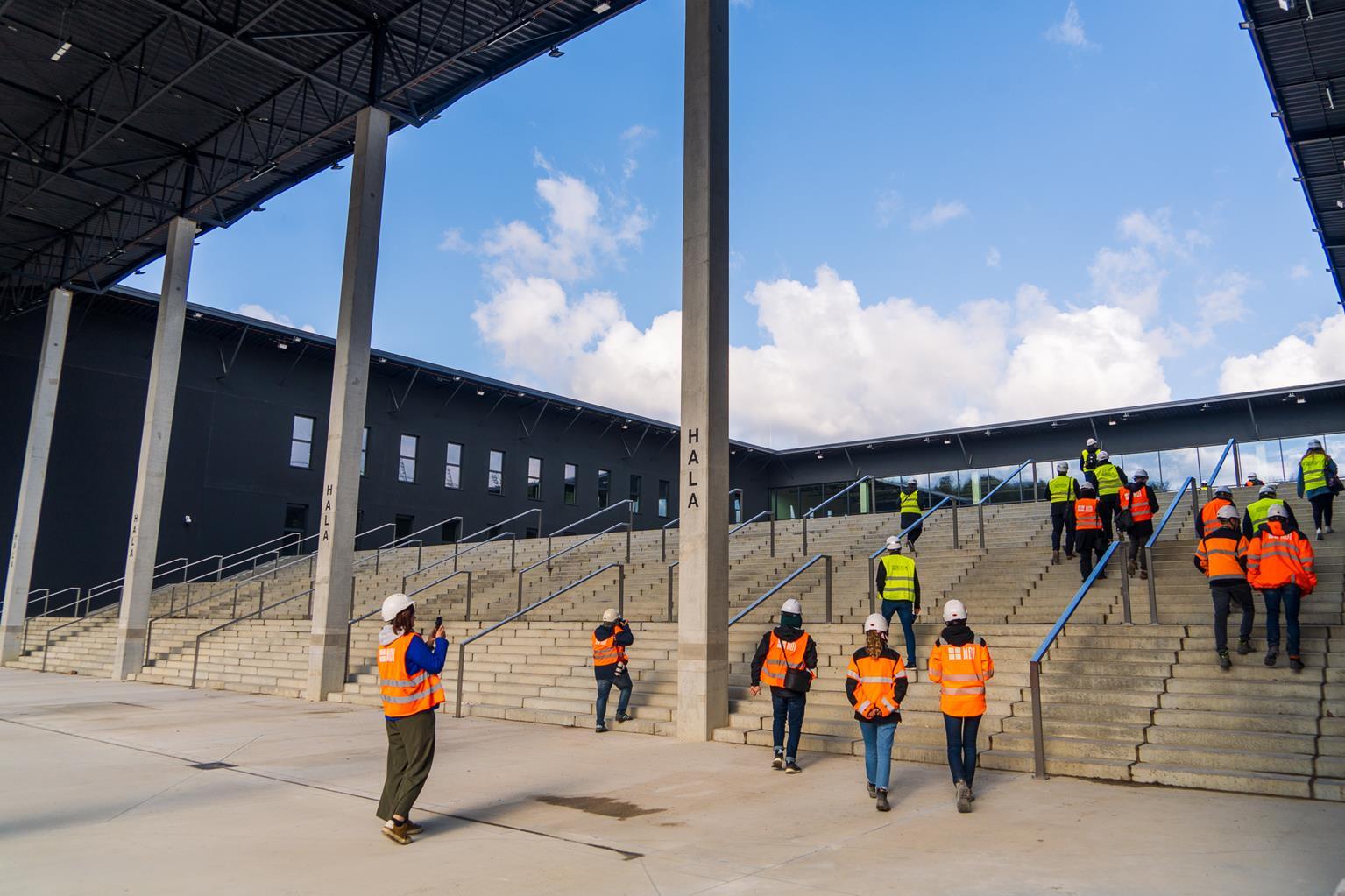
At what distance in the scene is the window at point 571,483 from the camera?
41.3 m

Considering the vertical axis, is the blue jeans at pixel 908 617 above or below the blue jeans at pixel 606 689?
above

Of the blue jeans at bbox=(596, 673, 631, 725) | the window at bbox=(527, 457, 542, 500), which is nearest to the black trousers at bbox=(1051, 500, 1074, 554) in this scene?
the blue jeans at bbox=(596, 673, 631, 725)

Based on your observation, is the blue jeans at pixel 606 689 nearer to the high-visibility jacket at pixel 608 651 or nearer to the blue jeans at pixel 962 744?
the high-visibility jacket at pixel 608 651

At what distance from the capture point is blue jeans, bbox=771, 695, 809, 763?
8.93 metres

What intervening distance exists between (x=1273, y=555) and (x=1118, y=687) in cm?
201

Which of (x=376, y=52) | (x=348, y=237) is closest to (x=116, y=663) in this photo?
(x=348, y=237)

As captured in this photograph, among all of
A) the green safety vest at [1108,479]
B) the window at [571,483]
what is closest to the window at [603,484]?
the window at [571,483]

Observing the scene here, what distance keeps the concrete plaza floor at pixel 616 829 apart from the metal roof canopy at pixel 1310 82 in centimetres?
1265

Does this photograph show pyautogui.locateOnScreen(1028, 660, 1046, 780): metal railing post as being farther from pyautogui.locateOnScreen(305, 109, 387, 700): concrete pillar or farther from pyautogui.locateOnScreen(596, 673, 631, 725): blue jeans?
pyautogui.locateOnScreen(305, 109, 387, 700): concrete pillar

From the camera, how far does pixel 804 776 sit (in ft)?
28.7

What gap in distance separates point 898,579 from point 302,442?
28258mm

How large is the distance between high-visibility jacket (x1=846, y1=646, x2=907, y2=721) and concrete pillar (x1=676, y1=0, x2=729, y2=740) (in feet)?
13.2

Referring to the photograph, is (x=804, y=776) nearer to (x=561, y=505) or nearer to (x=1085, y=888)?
(x=1085, y=888)

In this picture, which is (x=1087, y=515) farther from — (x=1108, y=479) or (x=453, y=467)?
(x=453, y=467)
